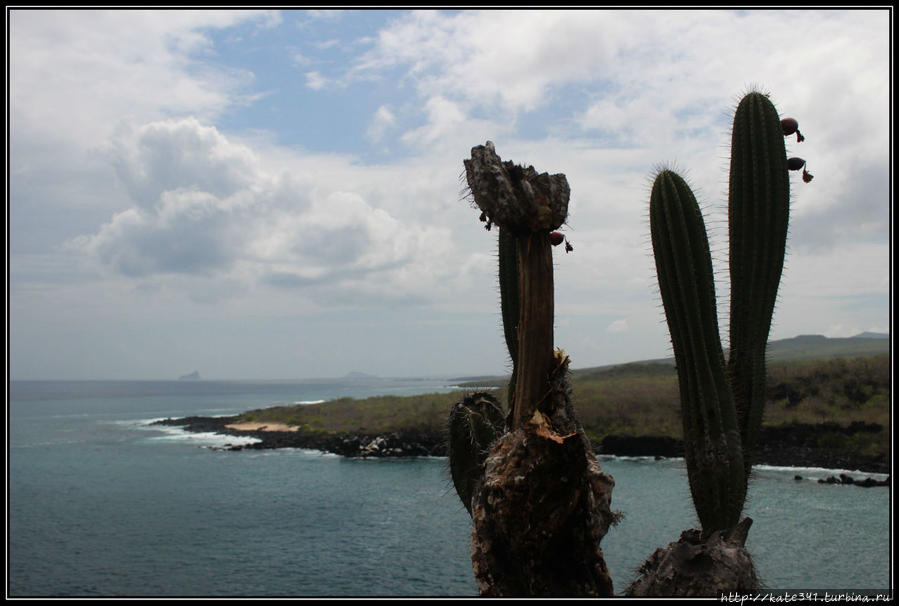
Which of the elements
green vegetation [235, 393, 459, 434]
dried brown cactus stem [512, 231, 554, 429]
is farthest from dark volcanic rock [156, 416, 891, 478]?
dried brown cactus stem [512, 231, 554, 429]

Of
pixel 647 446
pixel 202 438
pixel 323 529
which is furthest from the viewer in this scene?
pixel 202 438

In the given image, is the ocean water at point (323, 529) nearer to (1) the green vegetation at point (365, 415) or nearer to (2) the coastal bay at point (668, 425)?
(2) the coastal bay at point (668, 425)

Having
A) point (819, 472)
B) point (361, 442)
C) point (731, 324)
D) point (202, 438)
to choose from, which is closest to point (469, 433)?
point (731, 324)

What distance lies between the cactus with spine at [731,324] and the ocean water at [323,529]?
14.5 metres

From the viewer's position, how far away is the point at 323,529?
3209 centimetres

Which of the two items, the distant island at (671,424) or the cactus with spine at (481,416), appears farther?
the distant island at (671,424)

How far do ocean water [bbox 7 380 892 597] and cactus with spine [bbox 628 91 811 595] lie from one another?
1452 centimetres

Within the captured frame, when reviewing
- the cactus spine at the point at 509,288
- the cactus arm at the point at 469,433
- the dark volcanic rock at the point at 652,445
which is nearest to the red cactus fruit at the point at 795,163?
the cactus spine at the point at 509,288

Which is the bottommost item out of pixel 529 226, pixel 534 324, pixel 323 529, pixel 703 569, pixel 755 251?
pixel 323 529

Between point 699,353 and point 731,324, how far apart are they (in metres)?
A: 1.01

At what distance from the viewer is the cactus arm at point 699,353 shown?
6.41 metres

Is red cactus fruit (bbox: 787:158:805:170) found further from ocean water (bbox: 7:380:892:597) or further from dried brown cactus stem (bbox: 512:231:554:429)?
ocean water (bbox: 7:380:892:597)

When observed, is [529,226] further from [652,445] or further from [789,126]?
[652,445]

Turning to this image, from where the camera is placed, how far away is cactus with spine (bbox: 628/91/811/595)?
6.37 metres
